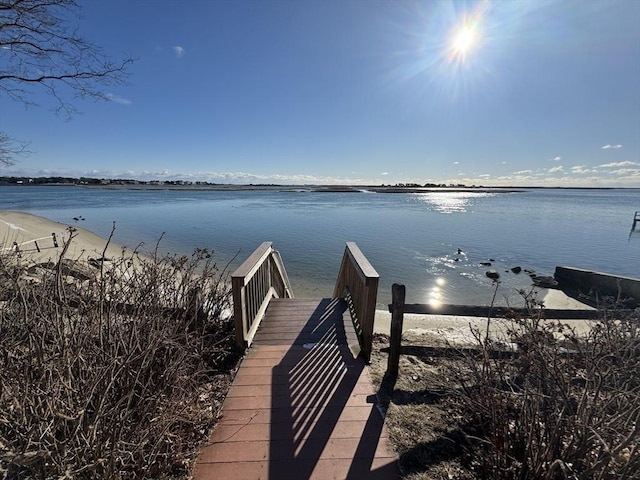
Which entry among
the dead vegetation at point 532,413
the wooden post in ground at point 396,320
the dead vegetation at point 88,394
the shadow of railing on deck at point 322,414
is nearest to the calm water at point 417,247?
the shadow of railing on deck at point 322,414

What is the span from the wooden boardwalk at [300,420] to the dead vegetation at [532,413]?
9.5 inches

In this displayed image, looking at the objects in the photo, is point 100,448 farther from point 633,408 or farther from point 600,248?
point 600,248

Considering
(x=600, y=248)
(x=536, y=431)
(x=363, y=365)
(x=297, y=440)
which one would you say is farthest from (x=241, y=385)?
(x=600, y=248)

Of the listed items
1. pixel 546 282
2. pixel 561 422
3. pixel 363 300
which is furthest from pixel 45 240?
pixel 546 282

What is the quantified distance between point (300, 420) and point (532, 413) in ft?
5.57

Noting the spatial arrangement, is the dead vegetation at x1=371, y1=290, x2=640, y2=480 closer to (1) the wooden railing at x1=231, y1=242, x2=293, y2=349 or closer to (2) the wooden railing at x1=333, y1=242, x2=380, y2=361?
(2) the wooden railing at x1=333, y1=242, x2=380, y2=361

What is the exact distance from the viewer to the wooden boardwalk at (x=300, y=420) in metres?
2.13

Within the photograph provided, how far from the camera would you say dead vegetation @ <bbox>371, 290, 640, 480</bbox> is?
1.54 metres

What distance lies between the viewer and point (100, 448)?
4.97ft

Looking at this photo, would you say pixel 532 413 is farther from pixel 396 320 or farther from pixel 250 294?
pixel 250 294

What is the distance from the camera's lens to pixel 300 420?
8.42 ft

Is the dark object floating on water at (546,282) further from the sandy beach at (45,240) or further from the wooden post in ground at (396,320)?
the sandy beach at (45,240)

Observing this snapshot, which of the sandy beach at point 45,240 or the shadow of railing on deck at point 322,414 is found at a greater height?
the shadow of railing on deck at point 322,414

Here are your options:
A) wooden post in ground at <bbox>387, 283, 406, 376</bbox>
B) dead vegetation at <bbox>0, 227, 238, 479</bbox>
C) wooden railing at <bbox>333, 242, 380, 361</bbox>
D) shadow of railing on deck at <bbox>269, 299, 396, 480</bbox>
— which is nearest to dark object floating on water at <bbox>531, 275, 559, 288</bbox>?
wooden railing at <bbox>333, 242, 380, 361</bbox>
